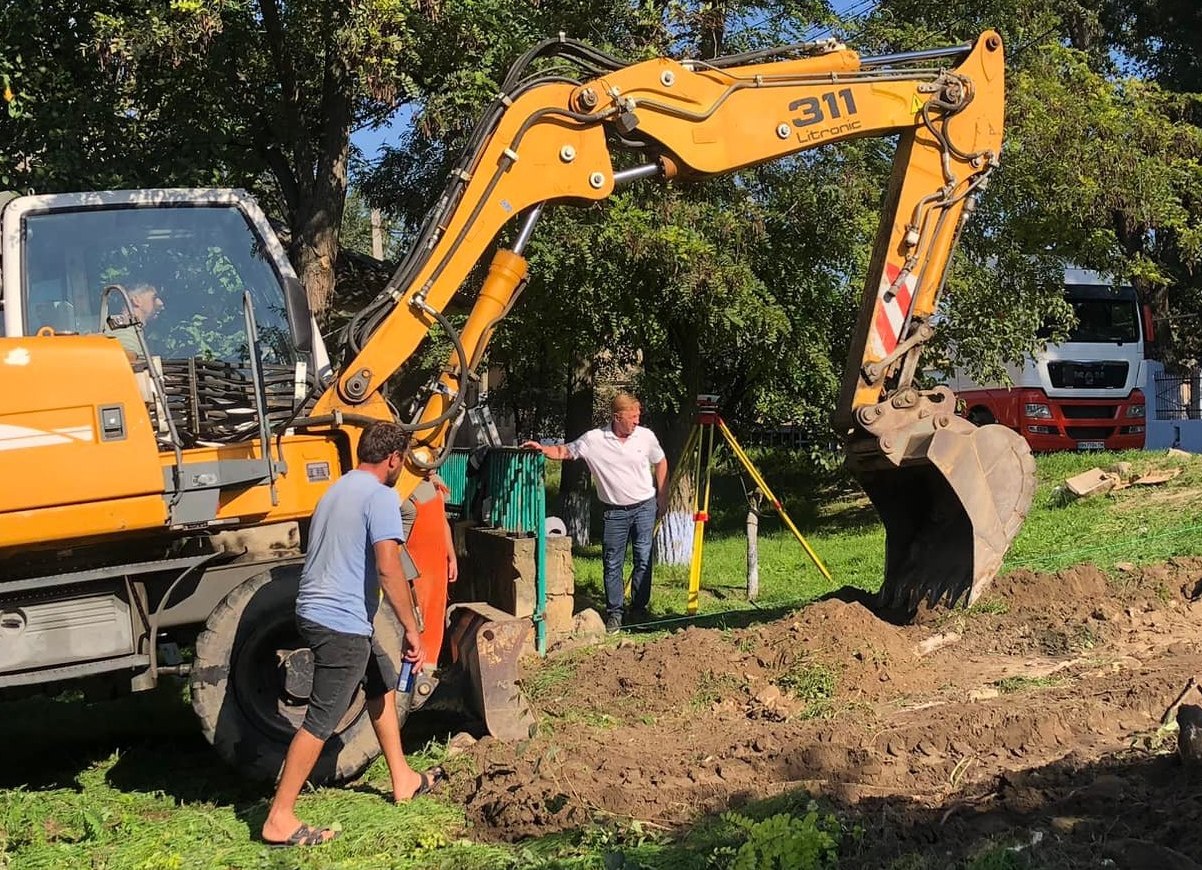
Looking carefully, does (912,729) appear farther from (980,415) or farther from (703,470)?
(980,415)

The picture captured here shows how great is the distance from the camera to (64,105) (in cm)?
1020

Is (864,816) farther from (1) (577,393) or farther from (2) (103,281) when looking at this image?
(1) (577,393)

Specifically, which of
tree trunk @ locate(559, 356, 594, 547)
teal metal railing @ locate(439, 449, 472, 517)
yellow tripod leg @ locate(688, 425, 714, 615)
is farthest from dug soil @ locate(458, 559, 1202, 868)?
tree trunk @ locate(559, 356, 594, 547)

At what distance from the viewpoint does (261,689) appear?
19.2ft

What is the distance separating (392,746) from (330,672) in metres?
0.60

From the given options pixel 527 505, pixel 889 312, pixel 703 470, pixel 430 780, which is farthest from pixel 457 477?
pixel 430 780

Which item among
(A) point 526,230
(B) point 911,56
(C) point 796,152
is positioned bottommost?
(A) point 526,230

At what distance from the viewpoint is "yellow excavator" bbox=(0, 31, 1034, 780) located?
17.6 feet

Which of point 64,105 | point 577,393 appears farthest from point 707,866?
point 577,393

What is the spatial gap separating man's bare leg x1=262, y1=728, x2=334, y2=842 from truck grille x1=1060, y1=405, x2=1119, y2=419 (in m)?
16.3

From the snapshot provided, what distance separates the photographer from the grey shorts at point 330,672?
5098mm

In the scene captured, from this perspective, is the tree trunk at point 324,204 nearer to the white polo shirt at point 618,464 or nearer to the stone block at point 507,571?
the stone block at point 507,571

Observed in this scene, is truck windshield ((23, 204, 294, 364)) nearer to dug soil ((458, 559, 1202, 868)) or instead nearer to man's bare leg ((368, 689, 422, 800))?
man's bare leg ((368, 689, 422, 800))

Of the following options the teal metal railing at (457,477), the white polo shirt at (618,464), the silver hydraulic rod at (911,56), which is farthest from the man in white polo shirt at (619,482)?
the silver hydraulic rod at (911,56)
